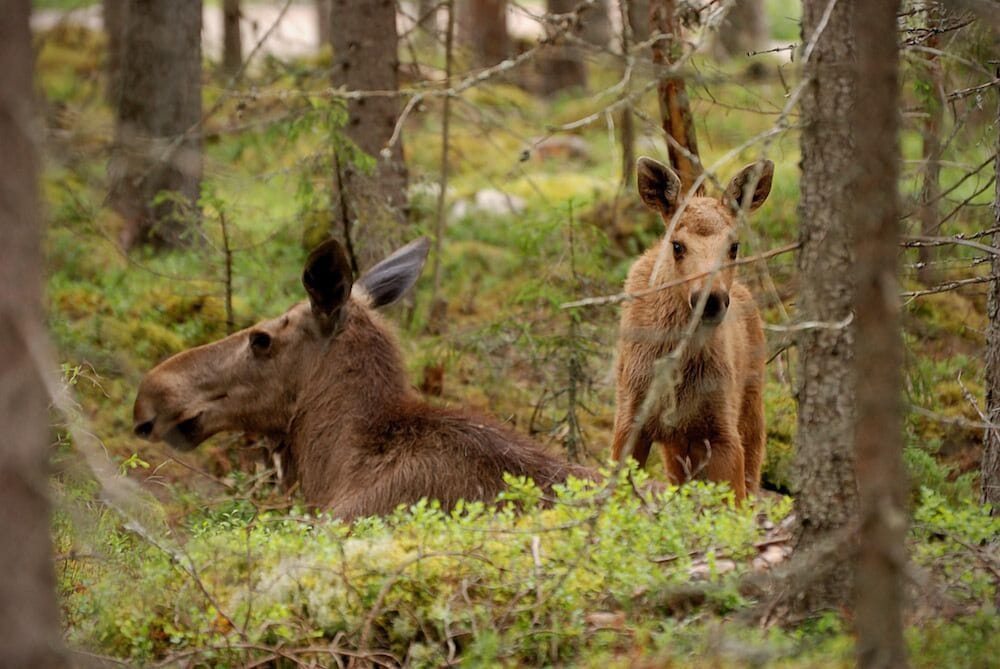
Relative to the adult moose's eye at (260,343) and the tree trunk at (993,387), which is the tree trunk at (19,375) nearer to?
the adult moose's eye at (260,343)

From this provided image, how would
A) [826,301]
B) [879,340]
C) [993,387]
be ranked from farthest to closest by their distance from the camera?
[993,387] → [826,301] → [879,340]

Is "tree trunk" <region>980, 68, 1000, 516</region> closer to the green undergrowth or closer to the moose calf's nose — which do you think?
the green undergrowth

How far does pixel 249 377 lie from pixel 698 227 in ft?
10.2

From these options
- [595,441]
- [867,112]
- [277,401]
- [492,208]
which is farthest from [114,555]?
[492,208]

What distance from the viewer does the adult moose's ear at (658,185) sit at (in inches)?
313

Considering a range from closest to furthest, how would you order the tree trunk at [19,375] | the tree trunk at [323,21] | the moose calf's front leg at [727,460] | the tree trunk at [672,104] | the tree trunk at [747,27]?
the tree trunk at [19,375] < the moose calf's front leg at [727,460] < the tree trunk at [672,104] < the tree trunk at [747,27] < the tree trunk at [323,21]

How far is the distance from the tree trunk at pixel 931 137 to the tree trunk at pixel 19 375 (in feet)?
13.1

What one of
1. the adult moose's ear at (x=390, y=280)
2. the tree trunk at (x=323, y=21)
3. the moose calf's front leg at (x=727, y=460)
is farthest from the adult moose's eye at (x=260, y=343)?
the tree trunk at (x=323, y=21)

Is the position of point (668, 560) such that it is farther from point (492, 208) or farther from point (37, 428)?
point (492, 208)

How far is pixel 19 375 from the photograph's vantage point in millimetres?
3693

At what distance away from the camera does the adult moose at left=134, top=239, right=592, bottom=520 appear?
709 cm

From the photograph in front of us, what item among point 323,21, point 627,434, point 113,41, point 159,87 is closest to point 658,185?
point 627,434

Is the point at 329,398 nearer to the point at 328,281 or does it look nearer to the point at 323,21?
the point at 328,281

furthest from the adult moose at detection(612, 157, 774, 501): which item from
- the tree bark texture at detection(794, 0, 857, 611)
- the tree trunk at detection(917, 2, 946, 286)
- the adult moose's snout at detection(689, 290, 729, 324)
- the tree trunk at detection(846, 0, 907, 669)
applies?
the tree trunk at detection(846, 0, 907, 669)
